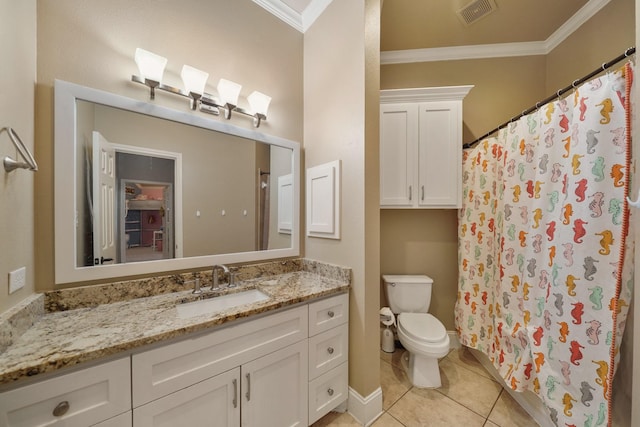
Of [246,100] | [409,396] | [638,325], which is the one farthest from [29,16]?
[409,396]

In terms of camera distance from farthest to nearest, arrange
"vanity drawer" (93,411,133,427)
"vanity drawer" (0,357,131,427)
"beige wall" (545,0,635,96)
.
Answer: "beige wall" (545,0,635,96) → "vanity drawer" (93,411,133,427) → "vanity drawer" (0,357,131,427)

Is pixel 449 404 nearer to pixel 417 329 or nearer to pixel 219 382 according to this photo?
pixel 417 329

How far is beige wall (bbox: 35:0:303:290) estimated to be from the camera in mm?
1029

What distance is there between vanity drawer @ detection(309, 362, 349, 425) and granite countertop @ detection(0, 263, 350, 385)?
0.50 m

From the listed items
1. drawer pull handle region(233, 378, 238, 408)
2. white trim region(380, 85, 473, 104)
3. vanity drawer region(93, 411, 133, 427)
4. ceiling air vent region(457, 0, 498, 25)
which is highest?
ceiling air vent region(457, 0, 498, 25)

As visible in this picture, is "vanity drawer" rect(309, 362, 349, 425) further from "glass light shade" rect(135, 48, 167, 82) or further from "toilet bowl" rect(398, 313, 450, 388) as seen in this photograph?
"glass light shade" rect(135, 48, 167, 82)

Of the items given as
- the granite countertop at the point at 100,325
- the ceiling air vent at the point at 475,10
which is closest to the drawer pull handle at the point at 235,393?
the granite countertop at the point at 100,325

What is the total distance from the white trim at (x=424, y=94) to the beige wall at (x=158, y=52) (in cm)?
82

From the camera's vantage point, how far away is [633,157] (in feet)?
3.19

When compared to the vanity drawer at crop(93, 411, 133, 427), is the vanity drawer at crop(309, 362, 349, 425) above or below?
below

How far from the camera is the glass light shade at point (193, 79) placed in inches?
52.0

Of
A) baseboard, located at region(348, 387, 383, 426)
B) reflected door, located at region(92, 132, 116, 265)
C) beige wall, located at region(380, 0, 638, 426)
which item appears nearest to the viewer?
reflected door, located at region(92, 132, 116, 265)

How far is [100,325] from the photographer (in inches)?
35.9

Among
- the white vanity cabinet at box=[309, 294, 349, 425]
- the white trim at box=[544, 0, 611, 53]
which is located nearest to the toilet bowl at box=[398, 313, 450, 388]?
the white vanity cabinet at box=[309, 294, 349, 425]
